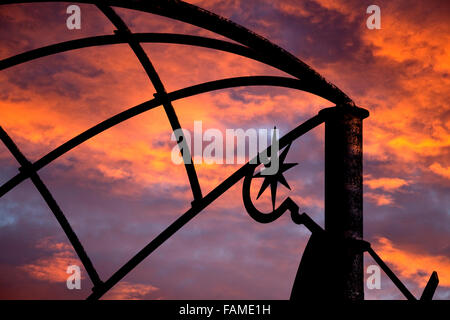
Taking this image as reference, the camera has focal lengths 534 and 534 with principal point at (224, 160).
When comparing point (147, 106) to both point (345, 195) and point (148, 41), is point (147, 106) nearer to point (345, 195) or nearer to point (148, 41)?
point (148, 41)

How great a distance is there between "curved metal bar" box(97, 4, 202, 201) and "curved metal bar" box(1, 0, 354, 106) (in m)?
0.53

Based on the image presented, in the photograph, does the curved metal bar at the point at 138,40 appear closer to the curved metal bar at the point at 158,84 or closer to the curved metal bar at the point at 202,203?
the curved metal bar at the point at 158,84

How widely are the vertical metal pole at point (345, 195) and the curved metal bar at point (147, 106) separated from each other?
0.65 meters

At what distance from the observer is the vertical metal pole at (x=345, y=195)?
19.9 feet

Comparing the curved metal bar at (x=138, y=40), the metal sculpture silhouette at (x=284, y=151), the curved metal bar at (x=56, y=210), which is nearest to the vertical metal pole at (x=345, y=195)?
the metal sculpture silhouette at (x=284, y=151)

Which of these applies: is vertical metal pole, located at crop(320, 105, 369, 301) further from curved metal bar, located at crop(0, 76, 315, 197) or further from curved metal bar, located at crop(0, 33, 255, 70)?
curved metal bar, located at crop(0, 33, 255, 70)

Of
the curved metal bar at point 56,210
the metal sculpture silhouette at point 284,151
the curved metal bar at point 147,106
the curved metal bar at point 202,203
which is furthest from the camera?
the curved metal bar at point 56,210

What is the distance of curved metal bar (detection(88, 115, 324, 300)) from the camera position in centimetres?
662

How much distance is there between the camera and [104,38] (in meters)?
7.18

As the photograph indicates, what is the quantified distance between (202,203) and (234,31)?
2.16 meters
